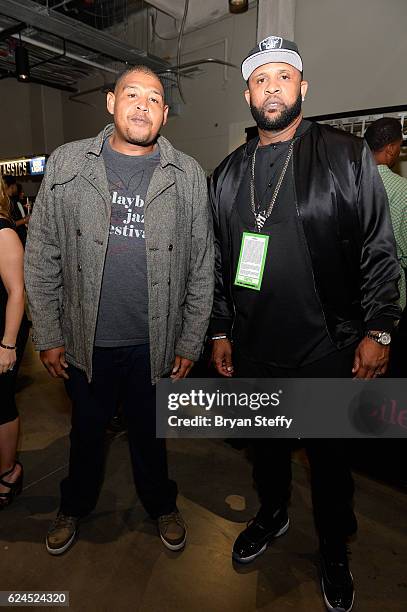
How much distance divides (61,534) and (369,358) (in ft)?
4.84

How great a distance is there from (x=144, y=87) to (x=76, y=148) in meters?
0.33

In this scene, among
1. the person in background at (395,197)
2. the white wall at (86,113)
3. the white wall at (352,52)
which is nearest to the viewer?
the person in background at (395,197)

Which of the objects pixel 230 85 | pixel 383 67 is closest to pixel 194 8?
pixel 230 85

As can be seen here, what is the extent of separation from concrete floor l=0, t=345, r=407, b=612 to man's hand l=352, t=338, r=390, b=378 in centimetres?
88

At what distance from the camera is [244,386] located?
1.79m

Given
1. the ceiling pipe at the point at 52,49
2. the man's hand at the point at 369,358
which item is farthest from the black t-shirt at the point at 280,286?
the ceiling pipe at the point at 52,49

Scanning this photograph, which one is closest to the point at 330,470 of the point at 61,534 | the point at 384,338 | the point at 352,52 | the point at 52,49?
the point at 384,338

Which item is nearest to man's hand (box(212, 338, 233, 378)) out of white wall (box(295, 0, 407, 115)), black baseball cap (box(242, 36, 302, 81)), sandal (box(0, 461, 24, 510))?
black baseball cap (box(242, 36, 302, 81))

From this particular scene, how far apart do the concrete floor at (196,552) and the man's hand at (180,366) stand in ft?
2.56

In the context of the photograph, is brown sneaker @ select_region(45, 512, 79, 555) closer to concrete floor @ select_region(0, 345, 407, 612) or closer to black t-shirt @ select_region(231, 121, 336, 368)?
concrete floor @ select_region(0, 345, 407, 612)

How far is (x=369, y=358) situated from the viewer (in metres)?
1.47

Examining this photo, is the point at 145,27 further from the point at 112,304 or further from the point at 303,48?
the point at 112,304

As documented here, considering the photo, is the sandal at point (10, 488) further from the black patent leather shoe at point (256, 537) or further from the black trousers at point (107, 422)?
the black patent leather shoe at point (256, 537)

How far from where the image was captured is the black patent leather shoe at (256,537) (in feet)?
5.69
